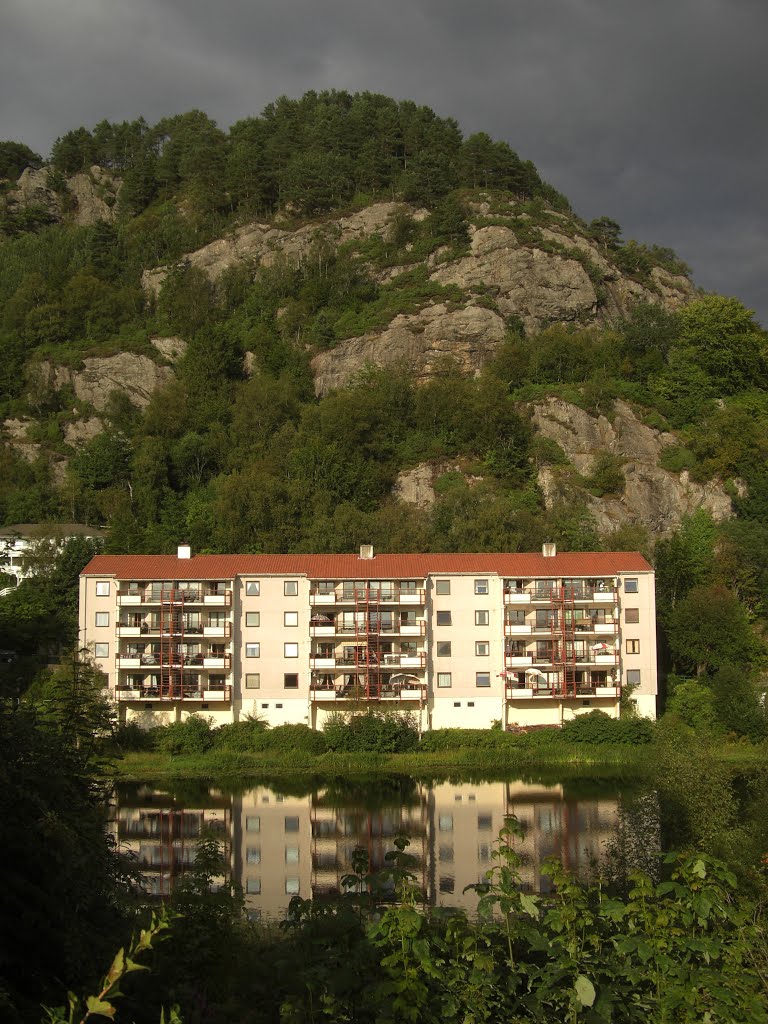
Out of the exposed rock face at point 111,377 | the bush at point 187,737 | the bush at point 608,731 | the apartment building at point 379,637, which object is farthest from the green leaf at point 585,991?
the exposed rock face at point 111,377

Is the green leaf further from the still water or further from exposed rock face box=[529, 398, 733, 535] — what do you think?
exposed rock face box=[529, 398, 733, 535]

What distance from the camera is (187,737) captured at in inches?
2060

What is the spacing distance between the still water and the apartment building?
9.97 m

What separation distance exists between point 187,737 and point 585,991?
4787 centimetres

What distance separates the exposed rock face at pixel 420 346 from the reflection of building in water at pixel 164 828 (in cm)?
5467

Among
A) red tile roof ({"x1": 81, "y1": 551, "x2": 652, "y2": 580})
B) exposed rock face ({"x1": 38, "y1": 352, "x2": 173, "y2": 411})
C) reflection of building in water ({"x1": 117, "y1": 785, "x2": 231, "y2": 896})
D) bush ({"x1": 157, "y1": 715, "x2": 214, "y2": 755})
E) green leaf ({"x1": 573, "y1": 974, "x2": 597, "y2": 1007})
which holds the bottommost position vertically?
reflection of building in water ({"x1": 117, "y1": 785, "x2": 231, "y2": 896})

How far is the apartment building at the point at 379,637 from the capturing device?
→ 56.2 metres

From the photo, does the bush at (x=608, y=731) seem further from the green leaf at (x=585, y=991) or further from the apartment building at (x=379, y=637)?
the green leaf at (x=585, y=991)

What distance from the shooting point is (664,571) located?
2596 inches

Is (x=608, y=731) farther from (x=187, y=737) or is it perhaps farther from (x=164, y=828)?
(x=164, y=828)

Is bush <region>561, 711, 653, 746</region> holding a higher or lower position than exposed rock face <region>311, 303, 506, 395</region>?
lower

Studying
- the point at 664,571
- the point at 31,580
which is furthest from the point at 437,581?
the point at 31,580

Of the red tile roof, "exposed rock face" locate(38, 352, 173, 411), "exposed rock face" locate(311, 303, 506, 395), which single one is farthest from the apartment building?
Result: "exposed rock face" locate(38, 352, 173, 411)

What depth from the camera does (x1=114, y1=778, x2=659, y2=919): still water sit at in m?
29.0
